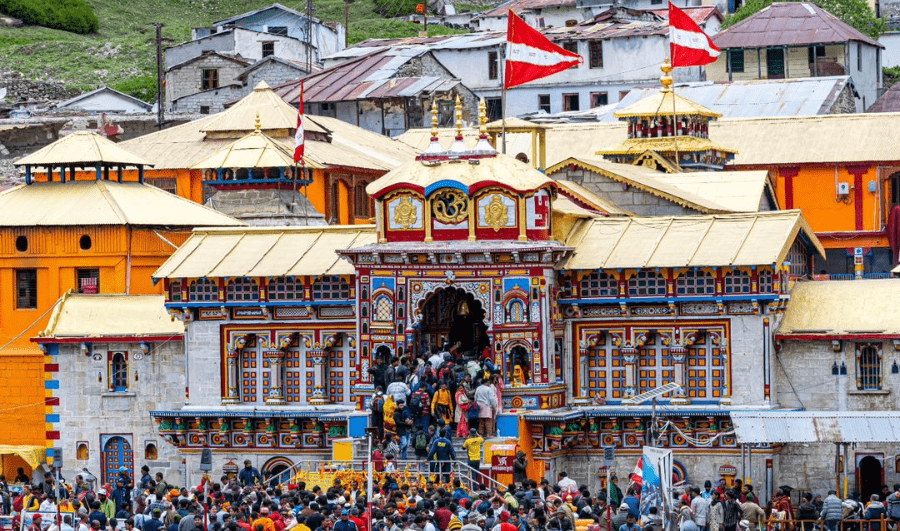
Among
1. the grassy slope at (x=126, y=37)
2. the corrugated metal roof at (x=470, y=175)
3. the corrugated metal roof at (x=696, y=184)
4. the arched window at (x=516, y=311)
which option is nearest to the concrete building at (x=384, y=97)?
the grassy slope at (x=126, y=37)

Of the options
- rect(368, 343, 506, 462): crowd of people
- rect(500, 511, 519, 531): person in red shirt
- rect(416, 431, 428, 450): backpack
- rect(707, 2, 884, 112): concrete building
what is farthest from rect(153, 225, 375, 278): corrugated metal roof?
rect(707, 2, 884, 112): concrete building

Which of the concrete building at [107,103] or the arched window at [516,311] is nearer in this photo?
the arched window at [516,311]

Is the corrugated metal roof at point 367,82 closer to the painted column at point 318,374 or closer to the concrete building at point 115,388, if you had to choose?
the concrete building at point 115,388

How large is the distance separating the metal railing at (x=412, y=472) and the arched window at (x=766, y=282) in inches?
310

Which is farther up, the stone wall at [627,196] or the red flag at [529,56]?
the red flag at [529,56]

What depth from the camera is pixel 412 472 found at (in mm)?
55094

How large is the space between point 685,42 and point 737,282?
729 inches

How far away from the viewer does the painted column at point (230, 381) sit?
6153 centimetres

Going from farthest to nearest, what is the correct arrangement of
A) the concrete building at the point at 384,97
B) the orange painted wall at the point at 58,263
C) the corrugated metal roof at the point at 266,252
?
the concrete building at the point at 384,97
the orange painted wall at the point at 58,263
the corrugated metal roof at the point at 266,252

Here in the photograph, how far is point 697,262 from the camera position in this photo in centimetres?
5688

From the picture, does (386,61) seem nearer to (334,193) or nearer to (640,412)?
(334,193)

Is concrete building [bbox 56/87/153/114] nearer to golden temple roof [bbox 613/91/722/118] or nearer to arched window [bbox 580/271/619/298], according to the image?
golden temple roof [bbox 613/91/722/118]

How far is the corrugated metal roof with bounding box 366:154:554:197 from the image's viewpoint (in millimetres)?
57438

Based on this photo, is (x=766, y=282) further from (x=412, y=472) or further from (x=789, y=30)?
(x=789, y=30)
